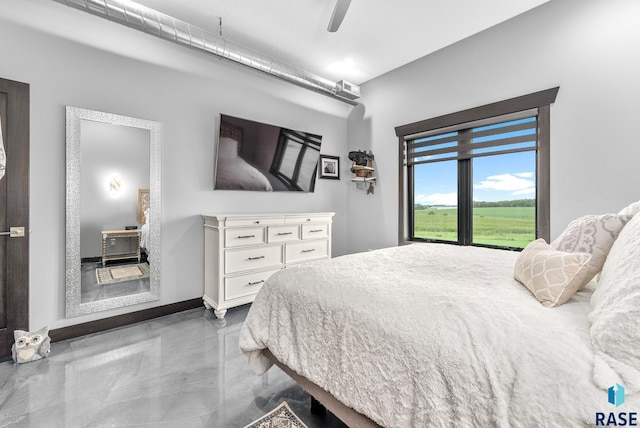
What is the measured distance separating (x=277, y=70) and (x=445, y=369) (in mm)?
3437

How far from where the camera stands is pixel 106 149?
2.60 metres

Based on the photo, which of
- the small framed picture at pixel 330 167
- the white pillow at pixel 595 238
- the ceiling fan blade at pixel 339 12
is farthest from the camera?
the small framed picture at pixel 330 167

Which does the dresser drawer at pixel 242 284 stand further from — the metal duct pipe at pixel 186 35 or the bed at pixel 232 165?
the metal duct pipe at pixel 186 35

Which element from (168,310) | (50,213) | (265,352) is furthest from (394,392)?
(50,213)

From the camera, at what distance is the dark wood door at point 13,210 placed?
214 cm

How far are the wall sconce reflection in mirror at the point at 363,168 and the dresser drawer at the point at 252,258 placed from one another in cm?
167

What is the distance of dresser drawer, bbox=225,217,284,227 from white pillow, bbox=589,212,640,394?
8.88 ft

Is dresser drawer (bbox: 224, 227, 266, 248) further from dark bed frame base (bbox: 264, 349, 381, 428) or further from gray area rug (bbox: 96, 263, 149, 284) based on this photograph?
dark bed frame base (bbox: 264, 349, 381, 428)

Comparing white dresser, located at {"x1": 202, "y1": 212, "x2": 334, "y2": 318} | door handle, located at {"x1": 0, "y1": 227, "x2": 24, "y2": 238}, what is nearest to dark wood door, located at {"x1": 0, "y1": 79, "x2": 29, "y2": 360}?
door handle, located at {"x1": 0, "y1": 227, "x2": 24, "y2": 238}

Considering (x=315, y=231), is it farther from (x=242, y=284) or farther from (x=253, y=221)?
(x=242, y=284)

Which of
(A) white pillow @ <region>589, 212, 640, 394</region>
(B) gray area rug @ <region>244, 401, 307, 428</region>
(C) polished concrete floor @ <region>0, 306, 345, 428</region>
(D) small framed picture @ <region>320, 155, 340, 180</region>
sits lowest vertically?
(C) polished concrete floor @ <region>0, 306, 345, 428</region>

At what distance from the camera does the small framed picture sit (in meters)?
4.37

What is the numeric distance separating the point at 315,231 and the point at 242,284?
1.16 m

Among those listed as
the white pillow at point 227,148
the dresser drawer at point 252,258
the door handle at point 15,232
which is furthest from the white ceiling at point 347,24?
the dresser drawer at point 252,258
